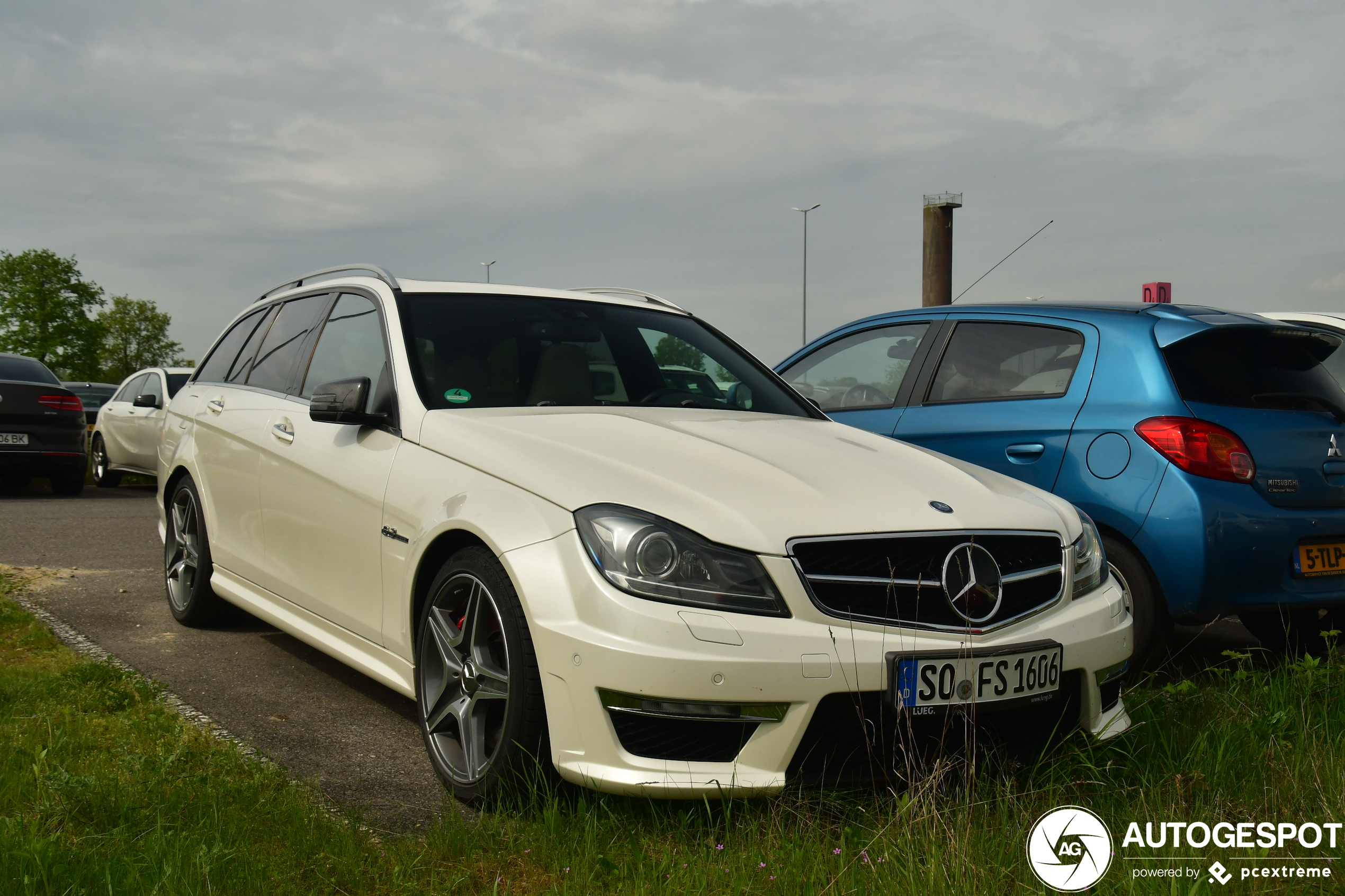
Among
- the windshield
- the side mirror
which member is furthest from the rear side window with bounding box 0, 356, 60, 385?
the side mirror

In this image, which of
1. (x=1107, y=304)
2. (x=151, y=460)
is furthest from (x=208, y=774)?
(x=151, y=460)

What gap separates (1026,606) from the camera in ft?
10.4

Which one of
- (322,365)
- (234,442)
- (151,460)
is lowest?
(151,460)

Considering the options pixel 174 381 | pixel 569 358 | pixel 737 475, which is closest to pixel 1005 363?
pixel 569 358

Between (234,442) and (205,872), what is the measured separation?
290 centimetres

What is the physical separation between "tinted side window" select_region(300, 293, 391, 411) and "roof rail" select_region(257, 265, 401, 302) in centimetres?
11

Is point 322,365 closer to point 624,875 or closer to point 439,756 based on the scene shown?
point 439,756

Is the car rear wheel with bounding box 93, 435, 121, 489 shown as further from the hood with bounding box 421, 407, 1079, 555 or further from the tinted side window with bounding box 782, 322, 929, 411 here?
the hood with bounding box 421, 407, 1079, 555

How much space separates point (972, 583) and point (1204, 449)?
6.14 feet

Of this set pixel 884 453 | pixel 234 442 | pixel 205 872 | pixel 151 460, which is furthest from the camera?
pixel 151 460

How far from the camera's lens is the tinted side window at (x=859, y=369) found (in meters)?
5.81

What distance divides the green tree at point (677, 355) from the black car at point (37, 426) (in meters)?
9.97

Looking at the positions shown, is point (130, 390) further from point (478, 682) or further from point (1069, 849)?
point (1069, 849)

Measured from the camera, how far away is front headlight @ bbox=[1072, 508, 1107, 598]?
3383 mm
